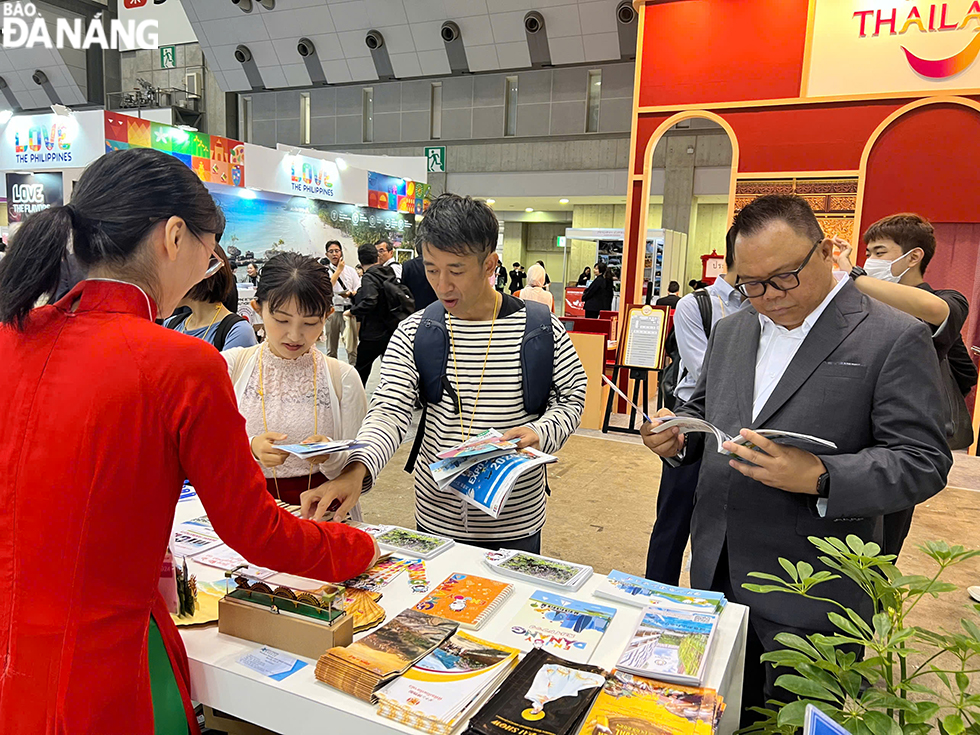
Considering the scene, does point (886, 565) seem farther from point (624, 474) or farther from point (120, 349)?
point (624, 474)

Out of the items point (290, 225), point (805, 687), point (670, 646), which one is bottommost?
point (670, 646)

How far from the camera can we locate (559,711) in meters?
1.13

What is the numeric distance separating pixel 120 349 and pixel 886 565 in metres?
1.17

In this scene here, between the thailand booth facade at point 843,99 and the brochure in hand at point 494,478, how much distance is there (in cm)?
597

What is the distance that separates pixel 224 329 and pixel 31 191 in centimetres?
→ 946

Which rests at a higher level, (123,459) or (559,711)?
(123,459)

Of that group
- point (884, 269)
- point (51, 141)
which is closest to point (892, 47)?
point (884, 269)

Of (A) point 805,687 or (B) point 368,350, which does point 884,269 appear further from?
(B) point 368,350

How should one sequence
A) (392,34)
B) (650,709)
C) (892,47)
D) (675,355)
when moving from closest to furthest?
(650,709), (675,355), (892,47), (392,34)

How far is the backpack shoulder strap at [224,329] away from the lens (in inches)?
99.9

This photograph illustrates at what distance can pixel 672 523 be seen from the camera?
302 cm

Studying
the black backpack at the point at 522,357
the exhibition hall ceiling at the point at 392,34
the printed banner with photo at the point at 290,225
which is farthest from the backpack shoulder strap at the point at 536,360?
the exhibition hall ceiling at the point at 392,34

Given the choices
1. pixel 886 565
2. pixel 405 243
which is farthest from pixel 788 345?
pixel 405 243

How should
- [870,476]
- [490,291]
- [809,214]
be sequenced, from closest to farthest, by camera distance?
1. [870,476]
2. [809,214]
3. [490,291]
